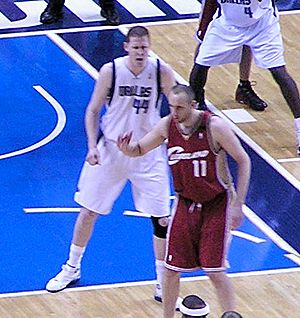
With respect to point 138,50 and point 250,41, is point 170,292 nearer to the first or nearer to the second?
point 138,50

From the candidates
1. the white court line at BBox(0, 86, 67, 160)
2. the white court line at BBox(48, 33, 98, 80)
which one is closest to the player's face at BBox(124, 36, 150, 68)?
the white court line at BBox(0, 86, 67, 160)

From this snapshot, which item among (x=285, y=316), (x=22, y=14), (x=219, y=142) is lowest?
(x=22, y=14)

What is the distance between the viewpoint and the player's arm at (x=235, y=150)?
8.39 meters

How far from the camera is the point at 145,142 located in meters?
8.72

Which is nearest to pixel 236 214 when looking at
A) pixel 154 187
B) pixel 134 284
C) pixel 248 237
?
pixel 154 187

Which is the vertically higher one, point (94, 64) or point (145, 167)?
point (145, 167)

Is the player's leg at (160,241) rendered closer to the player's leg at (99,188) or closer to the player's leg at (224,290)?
the player's leg at (99,188)

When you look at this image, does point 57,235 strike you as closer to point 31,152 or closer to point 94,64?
point 31,152

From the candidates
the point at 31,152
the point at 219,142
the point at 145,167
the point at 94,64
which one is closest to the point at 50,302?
the point at 145,167

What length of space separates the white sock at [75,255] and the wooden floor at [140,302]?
213 mm

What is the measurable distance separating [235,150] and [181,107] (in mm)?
417

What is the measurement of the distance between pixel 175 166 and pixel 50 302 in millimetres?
1587

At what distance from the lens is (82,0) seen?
15477 mm

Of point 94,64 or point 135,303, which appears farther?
point 94,64
